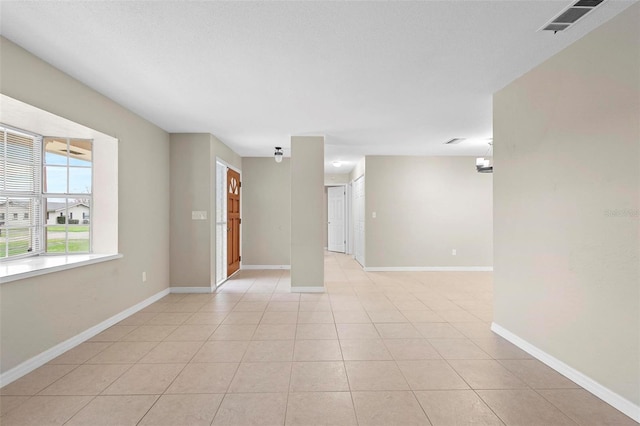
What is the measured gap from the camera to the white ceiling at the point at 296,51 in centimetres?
198

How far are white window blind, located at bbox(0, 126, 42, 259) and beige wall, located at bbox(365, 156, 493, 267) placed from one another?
5.27 m

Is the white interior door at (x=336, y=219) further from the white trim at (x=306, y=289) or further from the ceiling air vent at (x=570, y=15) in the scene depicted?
the ceiling air vent at (x=570, y=15)

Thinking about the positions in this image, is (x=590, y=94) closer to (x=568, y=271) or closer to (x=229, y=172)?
(x=568, y=271)

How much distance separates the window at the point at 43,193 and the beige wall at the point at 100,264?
387mm

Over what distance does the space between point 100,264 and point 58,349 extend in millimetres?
853

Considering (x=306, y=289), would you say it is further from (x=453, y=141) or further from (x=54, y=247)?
(x=453, y=141)

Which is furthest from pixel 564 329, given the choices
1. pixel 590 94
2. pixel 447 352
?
pixel 590 94

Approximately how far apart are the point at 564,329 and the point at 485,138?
3.61m

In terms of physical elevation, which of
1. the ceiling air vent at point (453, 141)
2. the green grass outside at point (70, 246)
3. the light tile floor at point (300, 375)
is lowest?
the light tile floor at point (300, 375)

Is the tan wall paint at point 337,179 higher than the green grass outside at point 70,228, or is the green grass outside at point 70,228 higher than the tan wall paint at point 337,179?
the tan wall paint at point 337,179

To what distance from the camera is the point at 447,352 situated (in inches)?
112

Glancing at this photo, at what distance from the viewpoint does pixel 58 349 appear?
9.05 feet

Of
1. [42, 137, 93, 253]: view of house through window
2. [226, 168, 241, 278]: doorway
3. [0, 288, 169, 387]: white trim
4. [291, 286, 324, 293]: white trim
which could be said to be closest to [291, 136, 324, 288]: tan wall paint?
[291, 286, 324, 293]: white trim

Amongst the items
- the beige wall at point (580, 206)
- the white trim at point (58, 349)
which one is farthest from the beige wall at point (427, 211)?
the white trim at point (58, 349)
